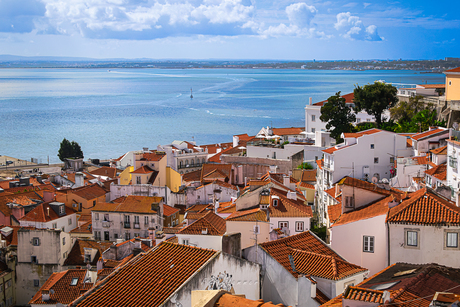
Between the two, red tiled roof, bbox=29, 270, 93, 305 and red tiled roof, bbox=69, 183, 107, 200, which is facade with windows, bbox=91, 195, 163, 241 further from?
red tiled roof, bbox=29, 270, 93, 305

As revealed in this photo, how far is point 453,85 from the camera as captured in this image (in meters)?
39.8

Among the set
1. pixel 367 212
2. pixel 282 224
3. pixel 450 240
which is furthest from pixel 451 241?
pixel 282 224

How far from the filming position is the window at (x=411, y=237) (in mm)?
13578

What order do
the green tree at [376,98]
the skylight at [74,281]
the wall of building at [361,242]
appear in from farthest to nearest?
the green tree at [376,98] < the skylight at [74,281] < the wall of building at [361,242]

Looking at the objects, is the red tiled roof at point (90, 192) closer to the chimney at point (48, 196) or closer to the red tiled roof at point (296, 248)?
the chimney at point (48, 196)

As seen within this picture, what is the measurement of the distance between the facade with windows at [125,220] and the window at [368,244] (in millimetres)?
15387

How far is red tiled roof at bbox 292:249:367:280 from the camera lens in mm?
12164

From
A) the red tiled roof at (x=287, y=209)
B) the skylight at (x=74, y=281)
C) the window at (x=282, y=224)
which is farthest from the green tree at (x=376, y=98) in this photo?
the skylight at (x=74, y=281)

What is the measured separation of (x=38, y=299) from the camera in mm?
A: 20484

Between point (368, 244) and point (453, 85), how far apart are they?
28.6 m

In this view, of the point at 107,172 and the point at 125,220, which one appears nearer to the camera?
the point at 125,220

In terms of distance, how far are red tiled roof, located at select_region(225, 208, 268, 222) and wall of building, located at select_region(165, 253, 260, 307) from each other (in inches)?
227

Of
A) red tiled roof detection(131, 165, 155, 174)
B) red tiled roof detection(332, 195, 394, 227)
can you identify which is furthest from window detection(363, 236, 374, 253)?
red tiled roof detection(131, 165, 155, 174)

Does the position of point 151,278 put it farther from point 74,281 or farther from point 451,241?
point 74,281
